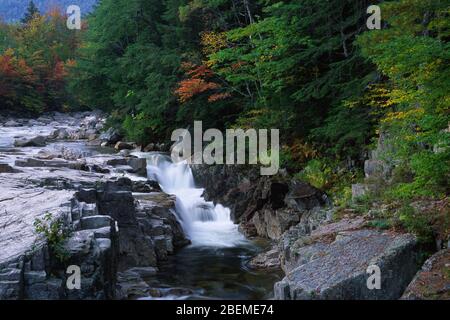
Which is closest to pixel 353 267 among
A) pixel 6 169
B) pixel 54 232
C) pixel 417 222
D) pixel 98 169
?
pixel 417 222

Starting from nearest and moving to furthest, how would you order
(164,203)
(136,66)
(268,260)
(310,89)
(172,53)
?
(268,260)
(164,203)
(310,89)
(172,53)
(136,66)

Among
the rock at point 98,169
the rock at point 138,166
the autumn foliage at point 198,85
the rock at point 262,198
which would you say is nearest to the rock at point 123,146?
the autumn foliage at point 198,85

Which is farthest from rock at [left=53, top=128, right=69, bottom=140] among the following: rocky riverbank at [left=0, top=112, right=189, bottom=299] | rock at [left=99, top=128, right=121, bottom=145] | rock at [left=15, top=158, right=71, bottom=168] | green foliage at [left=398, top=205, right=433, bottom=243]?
green foliage at [left=398, top=205, right=433, bottom=243]

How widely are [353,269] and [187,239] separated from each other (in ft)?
22.4

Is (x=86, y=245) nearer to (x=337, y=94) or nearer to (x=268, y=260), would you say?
(x=268, y=260)

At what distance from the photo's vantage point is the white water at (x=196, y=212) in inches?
524

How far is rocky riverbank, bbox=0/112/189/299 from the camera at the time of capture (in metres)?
6.66

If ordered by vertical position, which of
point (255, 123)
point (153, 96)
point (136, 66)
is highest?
point (136, 66)

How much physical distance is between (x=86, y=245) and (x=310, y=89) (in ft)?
31.6

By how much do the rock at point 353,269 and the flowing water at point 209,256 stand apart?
224 cm

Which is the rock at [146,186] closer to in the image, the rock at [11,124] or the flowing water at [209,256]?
the flowing water at [209,256]

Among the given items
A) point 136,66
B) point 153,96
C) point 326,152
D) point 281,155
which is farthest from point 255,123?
point 136,66

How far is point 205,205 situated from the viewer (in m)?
15.3

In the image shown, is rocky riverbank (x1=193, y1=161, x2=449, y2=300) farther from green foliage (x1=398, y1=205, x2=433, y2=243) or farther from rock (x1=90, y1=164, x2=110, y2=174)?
rock (x1=90, y1=164, x2=110, y2=174)
